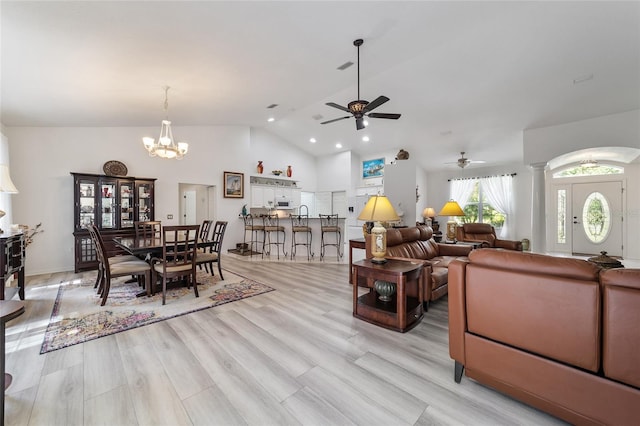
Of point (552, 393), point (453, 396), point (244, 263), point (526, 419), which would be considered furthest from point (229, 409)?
point (244, 263)

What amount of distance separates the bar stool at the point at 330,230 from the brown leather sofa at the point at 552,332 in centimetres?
437

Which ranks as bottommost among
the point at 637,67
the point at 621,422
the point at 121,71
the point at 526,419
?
the point at 526,419

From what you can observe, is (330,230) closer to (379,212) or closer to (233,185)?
(233,185)

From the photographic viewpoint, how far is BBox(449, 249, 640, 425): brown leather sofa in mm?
1224

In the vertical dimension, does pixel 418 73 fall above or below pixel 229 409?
above

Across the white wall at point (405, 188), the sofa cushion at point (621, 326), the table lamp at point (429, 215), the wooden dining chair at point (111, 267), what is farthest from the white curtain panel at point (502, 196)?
the wooden dining chair at point (111, 267)

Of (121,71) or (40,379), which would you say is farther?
(121,71)

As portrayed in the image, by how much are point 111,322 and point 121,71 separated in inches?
122

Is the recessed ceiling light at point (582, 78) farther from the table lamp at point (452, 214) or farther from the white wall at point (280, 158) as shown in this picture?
the white wall at point (280, 158)

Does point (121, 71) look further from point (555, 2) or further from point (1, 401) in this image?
point (555, 2)

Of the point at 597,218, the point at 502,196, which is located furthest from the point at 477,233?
the point at 597,218

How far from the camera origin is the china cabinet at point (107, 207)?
4.85 m

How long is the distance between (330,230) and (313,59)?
3546mm

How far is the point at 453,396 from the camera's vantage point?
1648mm
